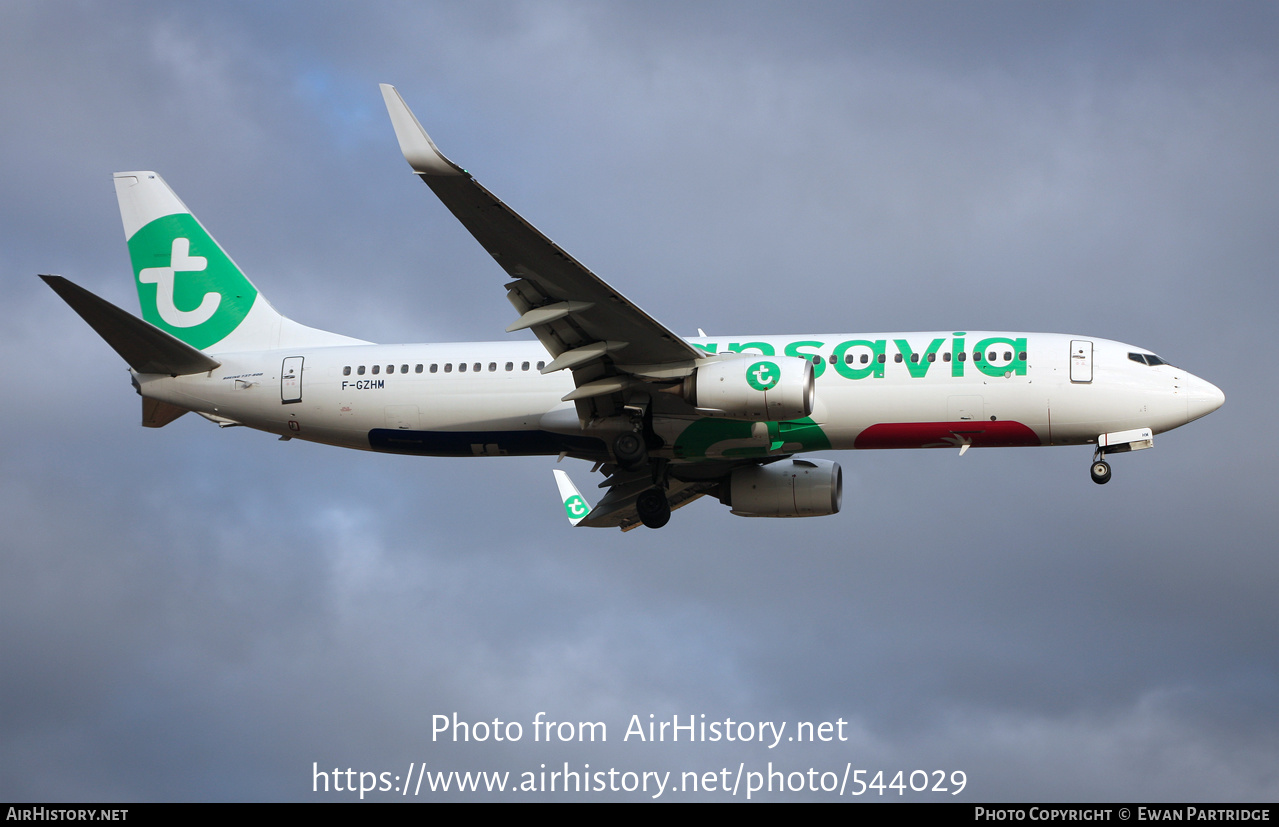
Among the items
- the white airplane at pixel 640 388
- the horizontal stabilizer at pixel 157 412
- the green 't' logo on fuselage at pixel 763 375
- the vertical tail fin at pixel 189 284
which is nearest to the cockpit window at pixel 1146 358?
the white airplane at pixel 640 388

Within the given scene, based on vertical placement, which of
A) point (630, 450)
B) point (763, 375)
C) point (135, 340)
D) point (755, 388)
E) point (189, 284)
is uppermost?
point (189, 284)

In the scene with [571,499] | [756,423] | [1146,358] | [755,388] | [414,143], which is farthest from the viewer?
[571,499]

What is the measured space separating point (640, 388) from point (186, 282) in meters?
Result: 17.0

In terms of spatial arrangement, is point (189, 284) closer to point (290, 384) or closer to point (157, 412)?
point (157, 412)

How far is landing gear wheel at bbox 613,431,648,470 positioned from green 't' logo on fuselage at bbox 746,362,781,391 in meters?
4.40

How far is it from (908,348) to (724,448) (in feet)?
19.9

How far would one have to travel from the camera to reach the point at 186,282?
47031mm

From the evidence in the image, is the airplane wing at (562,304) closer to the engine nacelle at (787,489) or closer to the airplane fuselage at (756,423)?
the airplane fuselage at (756,423)

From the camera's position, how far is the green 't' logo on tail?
46.6 m

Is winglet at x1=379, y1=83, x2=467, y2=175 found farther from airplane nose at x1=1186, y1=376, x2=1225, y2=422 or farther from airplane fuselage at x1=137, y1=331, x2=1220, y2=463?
airplane nose at x1=1186, y1=376, x2=1225, y2=422

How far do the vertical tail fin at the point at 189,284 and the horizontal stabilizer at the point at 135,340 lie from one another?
7.20 ft

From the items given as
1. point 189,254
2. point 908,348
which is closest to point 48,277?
point 189,254

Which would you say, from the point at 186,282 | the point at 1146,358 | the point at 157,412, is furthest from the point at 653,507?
the point at 186,282
